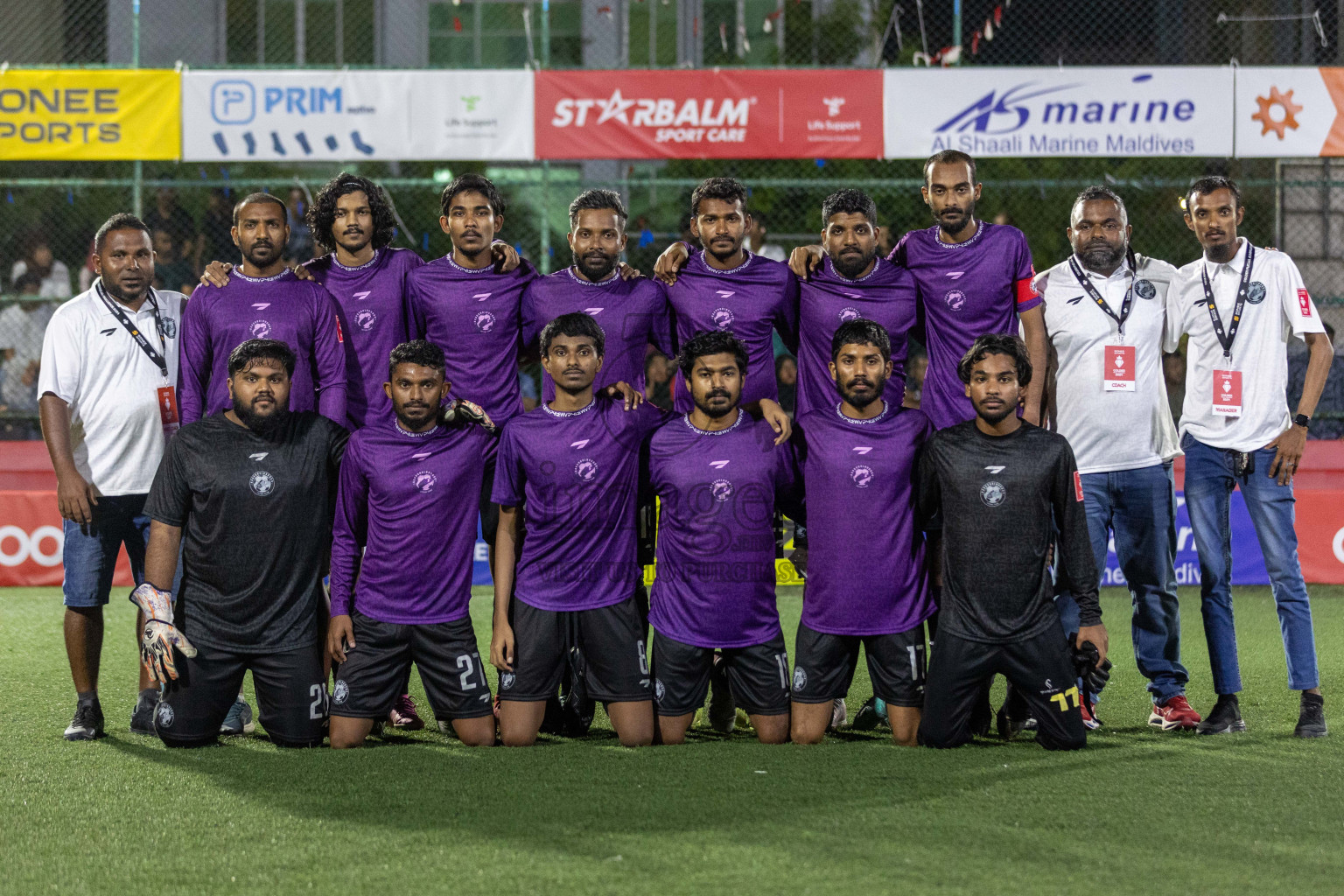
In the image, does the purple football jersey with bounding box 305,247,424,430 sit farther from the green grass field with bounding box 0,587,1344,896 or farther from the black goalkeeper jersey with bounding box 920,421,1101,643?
the black goalkeeper jersey with bounding box 920,421,1101,643

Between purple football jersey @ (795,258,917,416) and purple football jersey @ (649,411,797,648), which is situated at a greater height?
purple football jersey @ (795,258,917,416)

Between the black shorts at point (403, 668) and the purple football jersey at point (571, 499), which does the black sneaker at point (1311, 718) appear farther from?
the black shorts at point (403, 668)

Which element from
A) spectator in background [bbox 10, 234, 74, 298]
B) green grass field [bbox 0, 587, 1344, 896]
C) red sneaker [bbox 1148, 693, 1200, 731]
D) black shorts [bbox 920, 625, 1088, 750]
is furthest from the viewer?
spectator in background [bbox 10, 234, 74, 298]

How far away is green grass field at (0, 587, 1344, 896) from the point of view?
3809mm

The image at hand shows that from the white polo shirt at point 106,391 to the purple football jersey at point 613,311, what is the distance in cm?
161

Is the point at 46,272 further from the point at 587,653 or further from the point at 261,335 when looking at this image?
the point at 587,653

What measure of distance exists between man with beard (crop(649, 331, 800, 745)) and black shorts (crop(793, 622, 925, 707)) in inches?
3.6

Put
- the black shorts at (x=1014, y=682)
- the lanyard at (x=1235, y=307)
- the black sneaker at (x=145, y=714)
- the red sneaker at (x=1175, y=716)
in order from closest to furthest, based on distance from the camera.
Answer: the black shorts at (x=1014, y=682) → the red sneaker at (x=1175, y=716) → the black sneaker at (x=145, y=714) → the lanyard at (x=1235, y=307)

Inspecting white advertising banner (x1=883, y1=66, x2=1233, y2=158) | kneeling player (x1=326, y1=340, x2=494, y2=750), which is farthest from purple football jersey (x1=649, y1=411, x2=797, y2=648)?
white advertising banner (x1=883, y1=66, x2=1233, y2=158)

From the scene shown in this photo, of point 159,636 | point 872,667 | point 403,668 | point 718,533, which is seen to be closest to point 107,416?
point 159,636

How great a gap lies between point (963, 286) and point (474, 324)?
2.05m

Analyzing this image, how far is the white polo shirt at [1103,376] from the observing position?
6000 mm

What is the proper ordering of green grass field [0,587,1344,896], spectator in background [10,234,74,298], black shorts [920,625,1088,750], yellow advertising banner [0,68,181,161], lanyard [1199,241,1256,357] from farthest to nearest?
spectator in background [10,234,74,298] < yellow advertising banner [0,68,181,161] < lanyard [1199,241,1256,357] < black shorts [920,625,1088,750] < green grass field [0,587,1344,896]

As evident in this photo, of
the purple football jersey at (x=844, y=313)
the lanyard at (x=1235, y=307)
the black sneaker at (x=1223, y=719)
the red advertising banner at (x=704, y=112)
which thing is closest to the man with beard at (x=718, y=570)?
the purple football jersey at (x=844, y=313)
